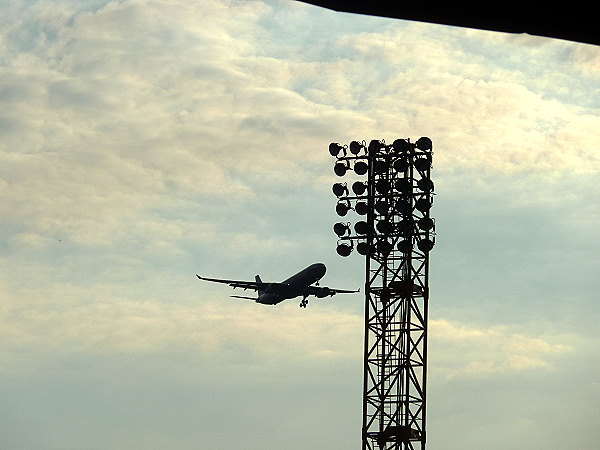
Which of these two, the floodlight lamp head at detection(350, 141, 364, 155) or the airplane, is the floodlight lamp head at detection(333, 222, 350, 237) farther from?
the airplane

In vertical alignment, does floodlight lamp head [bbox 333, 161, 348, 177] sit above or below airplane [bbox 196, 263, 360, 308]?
below

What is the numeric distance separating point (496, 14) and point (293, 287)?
8694cm

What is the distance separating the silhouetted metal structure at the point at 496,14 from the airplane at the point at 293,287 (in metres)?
85.4

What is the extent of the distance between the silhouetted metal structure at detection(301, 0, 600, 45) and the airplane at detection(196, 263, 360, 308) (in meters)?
85.4

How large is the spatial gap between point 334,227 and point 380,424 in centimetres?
873

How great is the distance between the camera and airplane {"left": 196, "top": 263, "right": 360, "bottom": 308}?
93.1m

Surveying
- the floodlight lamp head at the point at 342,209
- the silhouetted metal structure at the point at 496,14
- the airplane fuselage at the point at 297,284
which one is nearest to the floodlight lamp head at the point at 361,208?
the floodlight lamp head at the point at 342,209

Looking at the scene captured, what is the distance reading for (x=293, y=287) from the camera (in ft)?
308

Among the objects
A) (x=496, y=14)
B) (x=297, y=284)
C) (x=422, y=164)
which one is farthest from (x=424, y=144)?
(x=297, y=284)

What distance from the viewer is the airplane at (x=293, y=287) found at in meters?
93.1

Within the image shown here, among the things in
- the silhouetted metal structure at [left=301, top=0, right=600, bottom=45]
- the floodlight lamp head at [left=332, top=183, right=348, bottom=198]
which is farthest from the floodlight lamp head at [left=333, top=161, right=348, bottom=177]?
the silhouetted metal structure at [left=301, top=0, right=600, bottom=45]

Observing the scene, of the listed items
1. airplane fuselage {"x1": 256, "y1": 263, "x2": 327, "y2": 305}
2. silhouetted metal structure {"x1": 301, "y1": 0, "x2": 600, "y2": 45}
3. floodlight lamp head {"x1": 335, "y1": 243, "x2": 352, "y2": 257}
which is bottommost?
silhouetted metal structure {"x1": 301, "y1": 0, "x2": 600, "y2": 45}

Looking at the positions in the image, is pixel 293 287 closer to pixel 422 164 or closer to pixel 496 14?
pixel 422 164

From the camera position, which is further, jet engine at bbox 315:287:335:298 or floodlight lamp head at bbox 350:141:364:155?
jet engine at bbox 315:287:335:298
